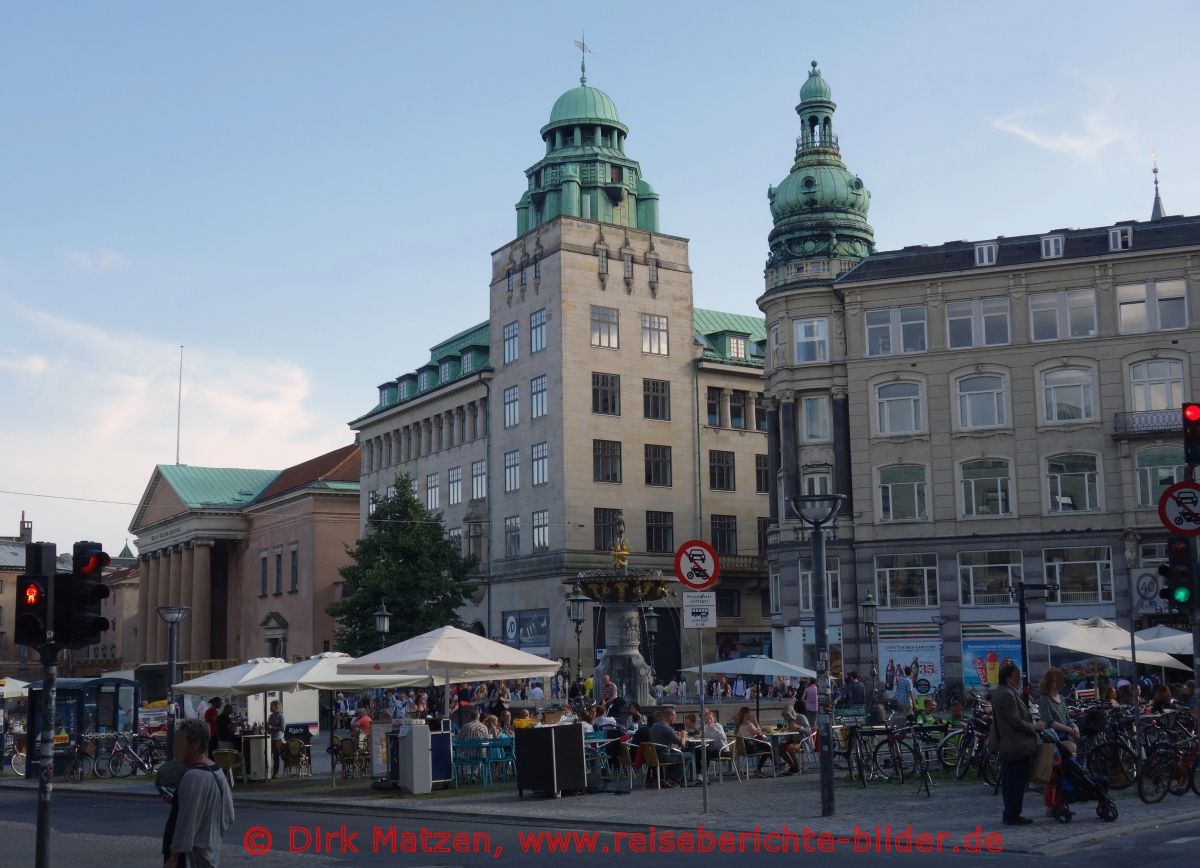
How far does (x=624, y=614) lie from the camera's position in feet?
119

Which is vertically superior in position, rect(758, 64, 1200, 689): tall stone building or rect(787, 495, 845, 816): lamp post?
rect(758, 64, 1200, 689): tall stone building

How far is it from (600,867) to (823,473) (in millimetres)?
43129

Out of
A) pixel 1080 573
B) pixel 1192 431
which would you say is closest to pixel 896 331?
pixel 1080 573

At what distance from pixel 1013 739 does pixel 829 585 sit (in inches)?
1556

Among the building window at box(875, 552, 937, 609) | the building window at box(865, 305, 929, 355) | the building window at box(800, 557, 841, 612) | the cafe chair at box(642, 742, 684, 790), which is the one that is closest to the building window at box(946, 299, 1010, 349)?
the building window at box(865, 305, 929, 355)

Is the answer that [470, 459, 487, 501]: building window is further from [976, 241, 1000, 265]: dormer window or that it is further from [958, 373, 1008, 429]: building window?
[976, 241, 1000, 265]: dormer window

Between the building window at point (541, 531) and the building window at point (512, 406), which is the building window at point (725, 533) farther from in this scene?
the building window at point (512, 406)

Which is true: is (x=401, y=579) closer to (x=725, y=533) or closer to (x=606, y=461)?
(x=606, y=461)

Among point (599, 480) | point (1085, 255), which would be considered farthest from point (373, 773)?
point (599, 480)

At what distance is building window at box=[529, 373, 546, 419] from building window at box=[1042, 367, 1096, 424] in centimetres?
2412

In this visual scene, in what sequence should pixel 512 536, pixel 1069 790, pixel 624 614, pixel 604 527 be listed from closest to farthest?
pixel 1069 790, pixel 624 614, pixel 604 527, pixel 512 536

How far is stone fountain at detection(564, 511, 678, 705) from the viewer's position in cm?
3531

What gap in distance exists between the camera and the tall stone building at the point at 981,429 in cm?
5200

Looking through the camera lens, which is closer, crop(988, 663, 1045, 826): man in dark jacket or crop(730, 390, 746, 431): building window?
crop(988, 663, 1045, 826): man in dark jacket
